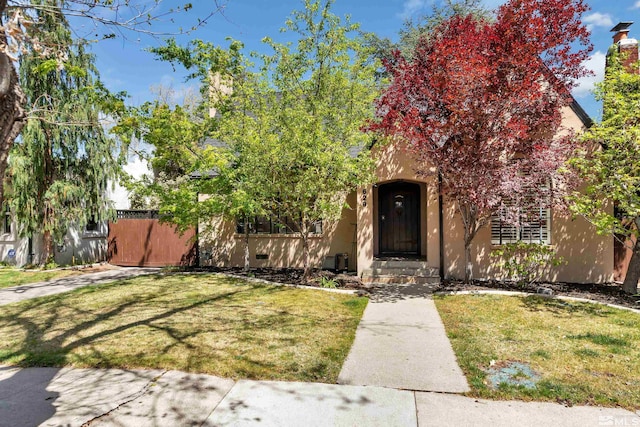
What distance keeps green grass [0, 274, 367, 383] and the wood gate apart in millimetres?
4809

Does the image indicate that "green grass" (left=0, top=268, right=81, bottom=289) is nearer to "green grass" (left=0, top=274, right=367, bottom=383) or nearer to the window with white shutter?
"green grass" (left=0, top=274, right=367, bottom=383)

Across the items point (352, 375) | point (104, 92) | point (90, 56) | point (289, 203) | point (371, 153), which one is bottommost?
point (352, 375)

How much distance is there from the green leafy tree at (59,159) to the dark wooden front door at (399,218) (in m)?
9.51

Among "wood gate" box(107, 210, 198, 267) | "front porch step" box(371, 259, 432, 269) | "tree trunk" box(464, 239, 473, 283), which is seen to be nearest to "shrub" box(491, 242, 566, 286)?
"tree trunk" box(464, 239, 473, 283)

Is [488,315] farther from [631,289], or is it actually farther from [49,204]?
[49,204]

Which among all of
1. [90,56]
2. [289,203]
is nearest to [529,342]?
[289,203]

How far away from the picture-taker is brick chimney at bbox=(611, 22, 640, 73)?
942cm

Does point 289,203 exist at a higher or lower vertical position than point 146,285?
higher

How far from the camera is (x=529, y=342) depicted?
524 cm

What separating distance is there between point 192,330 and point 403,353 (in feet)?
10.4

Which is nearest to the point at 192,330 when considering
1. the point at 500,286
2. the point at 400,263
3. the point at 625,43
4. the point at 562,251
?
the point at 400,263

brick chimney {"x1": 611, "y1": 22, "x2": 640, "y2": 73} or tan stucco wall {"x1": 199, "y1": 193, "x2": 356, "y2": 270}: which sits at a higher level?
brick chimney {"x1": 611, "y1": 22, "x2": 640, "y2": 73}

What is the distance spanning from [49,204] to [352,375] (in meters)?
12.4

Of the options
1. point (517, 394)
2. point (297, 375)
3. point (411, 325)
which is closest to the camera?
point (517, 394)
